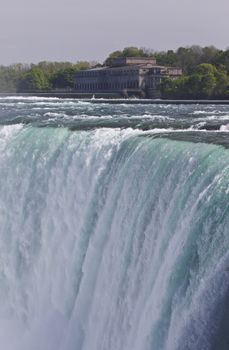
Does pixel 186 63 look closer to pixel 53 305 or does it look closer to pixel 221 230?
pixel 53 305

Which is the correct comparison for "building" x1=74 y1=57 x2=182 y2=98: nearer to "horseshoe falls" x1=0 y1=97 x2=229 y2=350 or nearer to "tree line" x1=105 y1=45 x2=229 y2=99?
"tree line" x1=105 y1=45 x2=229 y2=99

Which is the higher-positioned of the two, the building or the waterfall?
the waterfall

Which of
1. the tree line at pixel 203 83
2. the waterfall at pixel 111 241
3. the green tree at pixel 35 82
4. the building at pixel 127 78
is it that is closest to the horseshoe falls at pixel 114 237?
the waterfall at pixel 111 241

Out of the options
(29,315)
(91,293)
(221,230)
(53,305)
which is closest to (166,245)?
(221,230)

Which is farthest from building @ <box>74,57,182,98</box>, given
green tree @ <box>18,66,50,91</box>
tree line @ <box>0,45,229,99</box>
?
green tree @ <box>18,66,50,91</box>

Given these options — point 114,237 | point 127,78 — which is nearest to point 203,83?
point 127,78
